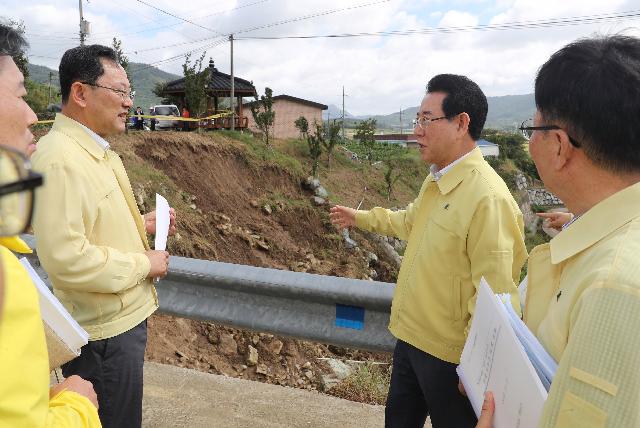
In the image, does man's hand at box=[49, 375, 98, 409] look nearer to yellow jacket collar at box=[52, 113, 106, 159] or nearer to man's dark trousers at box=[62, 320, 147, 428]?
man's dark trousers at box=[62, 320, 147, 428]

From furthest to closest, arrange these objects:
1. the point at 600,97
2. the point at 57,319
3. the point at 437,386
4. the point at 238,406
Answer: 1. the point at 238,406
2. the point at 437,386
3. the point at 57,319
4. the point at 600,97

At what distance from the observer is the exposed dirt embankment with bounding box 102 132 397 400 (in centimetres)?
770

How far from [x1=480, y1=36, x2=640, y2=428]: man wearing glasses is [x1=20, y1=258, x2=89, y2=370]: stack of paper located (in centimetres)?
116

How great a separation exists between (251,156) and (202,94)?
3556 mm

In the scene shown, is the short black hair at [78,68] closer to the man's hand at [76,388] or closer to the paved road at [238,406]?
the man's hand at [76,388]

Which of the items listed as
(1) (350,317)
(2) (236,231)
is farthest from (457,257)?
(2) (236,231)

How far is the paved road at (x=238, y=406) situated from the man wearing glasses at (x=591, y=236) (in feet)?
6.24

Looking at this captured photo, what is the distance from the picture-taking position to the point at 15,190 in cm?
67

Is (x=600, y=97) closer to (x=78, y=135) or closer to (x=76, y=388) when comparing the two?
(x=76, y=388)

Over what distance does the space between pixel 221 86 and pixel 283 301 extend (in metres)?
24.9

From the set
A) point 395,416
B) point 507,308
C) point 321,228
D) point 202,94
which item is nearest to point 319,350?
point 395,416

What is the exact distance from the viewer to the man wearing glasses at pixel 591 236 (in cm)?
82

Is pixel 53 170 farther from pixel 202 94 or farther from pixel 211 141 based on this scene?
pixel 202 94

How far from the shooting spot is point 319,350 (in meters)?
8.91
